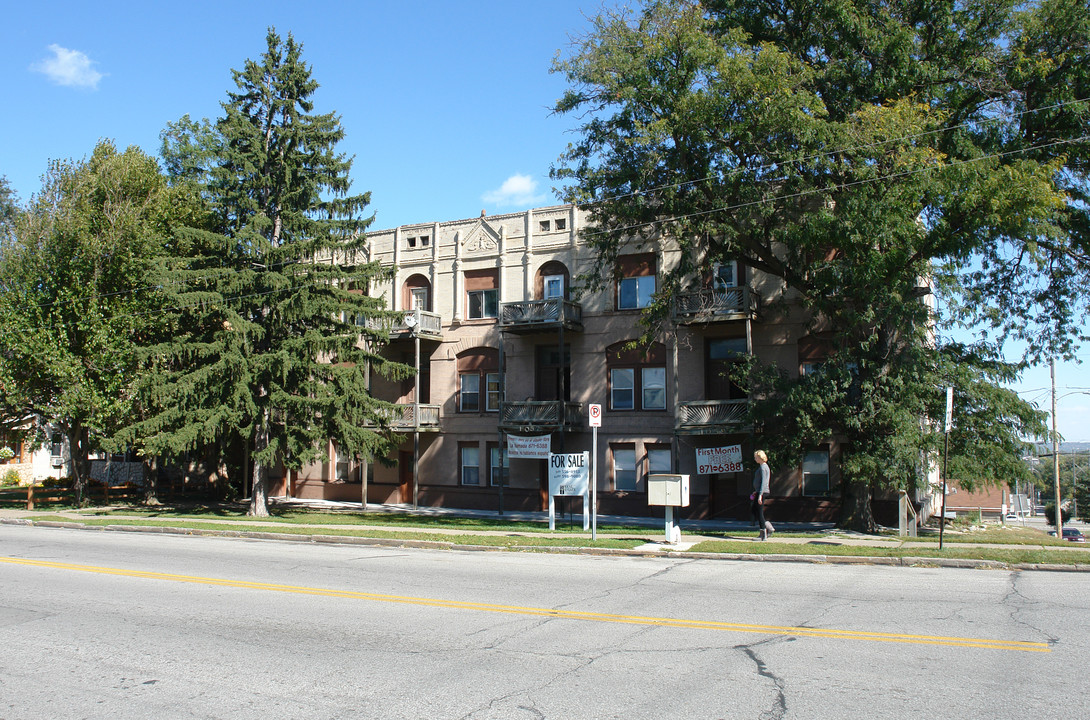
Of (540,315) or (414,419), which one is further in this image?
(414,419)

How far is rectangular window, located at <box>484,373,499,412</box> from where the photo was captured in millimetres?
30609

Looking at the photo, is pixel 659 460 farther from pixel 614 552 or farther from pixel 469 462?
pixel 614 552

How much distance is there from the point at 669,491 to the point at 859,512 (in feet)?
24.3

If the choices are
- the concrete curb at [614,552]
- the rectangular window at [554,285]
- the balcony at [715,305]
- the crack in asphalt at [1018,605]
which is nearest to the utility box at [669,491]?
the concrete curb at [614,552]

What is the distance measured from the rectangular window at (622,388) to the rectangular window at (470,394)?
568cm

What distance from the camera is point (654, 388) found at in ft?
90.6

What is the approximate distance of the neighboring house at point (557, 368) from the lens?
25188 millimetres

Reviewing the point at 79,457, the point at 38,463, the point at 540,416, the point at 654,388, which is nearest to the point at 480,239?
the point at 540,416

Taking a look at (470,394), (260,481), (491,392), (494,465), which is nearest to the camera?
(260,481)

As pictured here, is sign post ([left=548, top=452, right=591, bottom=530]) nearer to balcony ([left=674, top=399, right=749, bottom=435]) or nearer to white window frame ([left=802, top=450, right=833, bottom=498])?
balcony ([left=674, top=399, right=749, bottom=435])

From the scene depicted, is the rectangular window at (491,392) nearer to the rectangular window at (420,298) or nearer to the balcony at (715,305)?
the rectangular window at (420,298)

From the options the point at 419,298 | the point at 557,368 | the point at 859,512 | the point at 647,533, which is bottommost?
the point at 647,533

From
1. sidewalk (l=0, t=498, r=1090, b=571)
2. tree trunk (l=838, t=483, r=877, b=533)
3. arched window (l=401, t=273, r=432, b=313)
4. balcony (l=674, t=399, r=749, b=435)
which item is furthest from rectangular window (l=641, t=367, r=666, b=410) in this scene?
arched window (l=401, t=273, r=432, b=313)

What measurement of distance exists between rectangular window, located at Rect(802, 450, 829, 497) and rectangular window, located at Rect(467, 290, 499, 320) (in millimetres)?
12898
